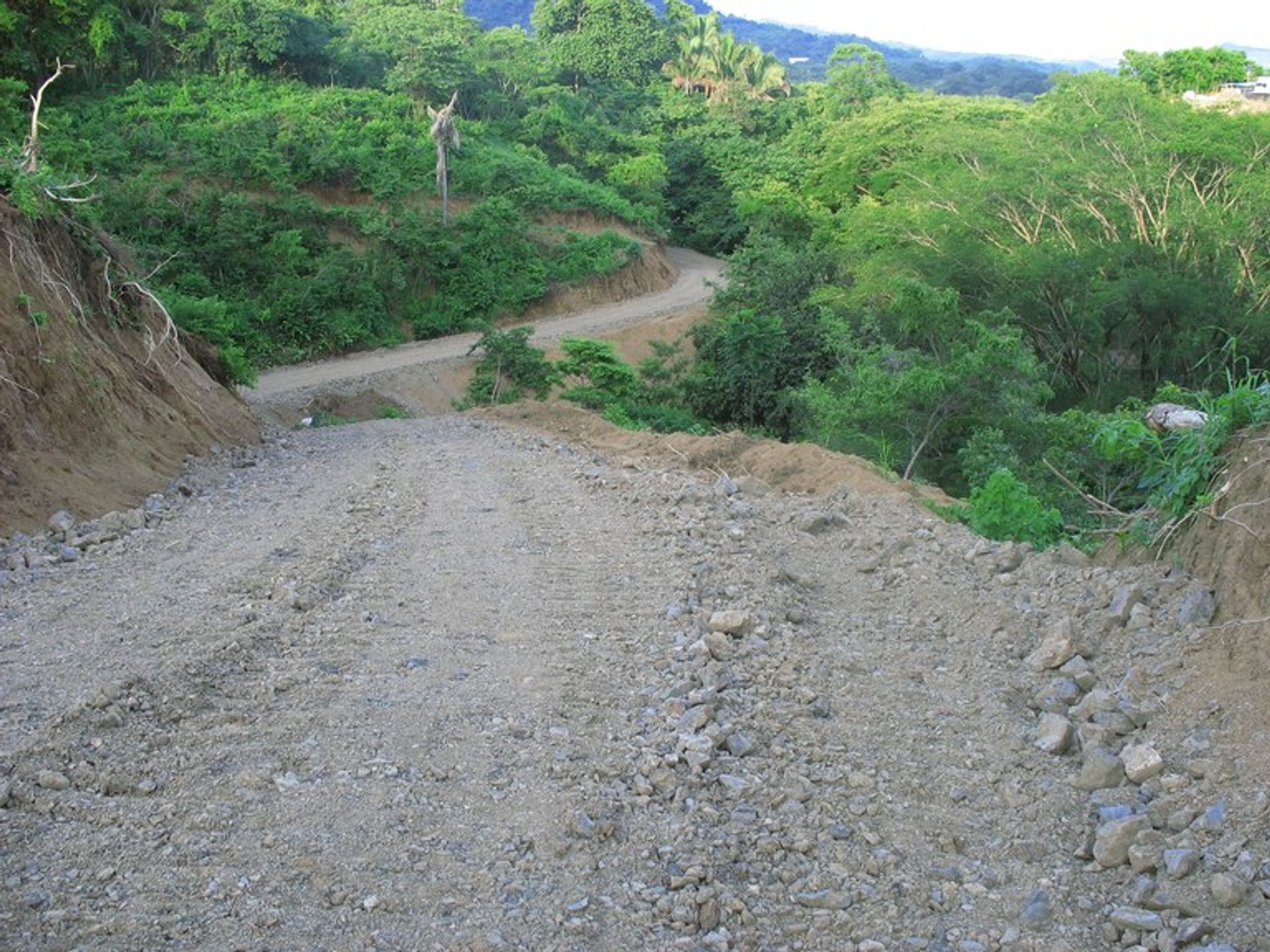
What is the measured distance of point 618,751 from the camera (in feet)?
15.9

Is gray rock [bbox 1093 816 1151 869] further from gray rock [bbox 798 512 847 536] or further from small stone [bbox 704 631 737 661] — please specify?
gray rock [bbox 798 512 847 536]

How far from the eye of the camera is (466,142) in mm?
36094

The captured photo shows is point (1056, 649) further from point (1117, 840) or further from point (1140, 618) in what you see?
point (1117, 840)

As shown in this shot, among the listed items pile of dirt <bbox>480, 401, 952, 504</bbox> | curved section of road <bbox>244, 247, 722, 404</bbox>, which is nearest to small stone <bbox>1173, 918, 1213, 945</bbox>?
pile of dirt <bbox>480, 401, 952, 504</bbox>

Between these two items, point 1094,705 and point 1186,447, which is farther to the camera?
point 1186,447

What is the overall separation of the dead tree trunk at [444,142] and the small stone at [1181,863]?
28.8 meters

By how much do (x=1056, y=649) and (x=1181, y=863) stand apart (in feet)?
6.09

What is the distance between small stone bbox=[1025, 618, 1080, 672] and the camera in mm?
5742

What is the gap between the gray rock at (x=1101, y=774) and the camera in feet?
15.3

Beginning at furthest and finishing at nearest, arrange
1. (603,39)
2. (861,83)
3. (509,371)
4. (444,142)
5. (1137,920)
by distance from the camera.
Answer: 1. (603,39)
2. (861,83)
3. (444,142)
4. (509,371)
5. (1137,920)

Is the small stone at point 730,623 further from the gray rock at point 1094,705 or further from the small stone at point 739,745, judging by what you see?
the gray rock at point 1094,705

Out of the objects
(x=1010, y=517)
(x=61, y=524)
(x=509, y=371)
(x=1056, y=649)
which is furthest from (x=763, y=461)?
(x=509, y=371)

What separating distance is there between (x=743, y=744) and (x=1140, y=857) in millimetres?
1583

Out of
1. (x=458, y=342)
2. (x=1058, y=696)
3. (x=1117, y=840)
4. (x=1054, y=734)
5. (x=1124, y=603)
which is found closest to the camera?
(x=1117, y=840)
